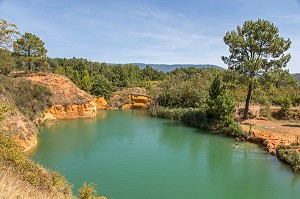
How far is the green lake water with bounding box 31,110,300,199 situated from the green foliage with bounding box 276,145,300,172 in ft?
1.50

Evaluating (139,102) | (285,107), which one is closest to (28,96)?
(139,102)

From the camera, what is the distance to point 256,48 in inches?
950

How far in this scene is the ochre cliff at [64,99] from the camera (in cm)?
3155

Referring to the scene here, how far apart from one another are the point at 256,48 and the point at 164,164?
14.9m

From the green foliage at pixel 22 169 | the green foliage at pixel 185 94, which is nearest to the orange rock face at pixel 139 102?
the green foliage at pixel 185 94

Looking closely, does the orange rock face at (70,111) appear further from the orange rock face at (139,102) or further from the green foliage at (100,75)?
the orange rock face at (139,102)

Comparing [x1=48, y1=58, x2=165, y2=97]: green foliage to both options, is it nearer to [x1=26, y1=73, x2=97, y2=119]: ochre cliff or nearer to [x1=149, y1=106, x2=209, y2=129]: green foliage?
[x1=26, y1=73, x2=97, y2=119]: ochre cliff

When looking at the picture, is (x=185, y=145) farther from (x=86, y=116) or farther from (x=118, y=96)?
(x=118, y=96)

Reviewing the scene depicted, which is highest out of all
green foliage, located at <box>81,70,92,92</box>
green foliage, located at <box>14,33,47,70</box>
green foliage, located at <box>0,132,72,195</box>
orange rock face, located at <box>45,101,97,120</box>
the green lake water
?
green foliage, located at <box>14,33,47,70</box>

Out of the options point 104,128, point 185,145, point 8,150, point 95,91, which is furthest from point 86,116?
point 8,150

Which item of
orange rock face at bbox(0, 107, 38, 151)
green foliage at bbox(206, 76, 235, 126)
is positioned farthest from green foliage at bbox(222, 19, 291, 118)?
orange rock face at bbox(0, 107, 38, 151)

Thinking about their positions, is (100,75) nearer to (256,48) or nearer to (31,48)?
(31,48)

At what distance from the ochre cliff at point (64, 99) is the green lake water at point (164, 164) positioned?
6882mm

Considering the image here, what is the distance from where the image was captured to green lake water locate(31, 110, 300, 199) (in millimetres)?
12336
